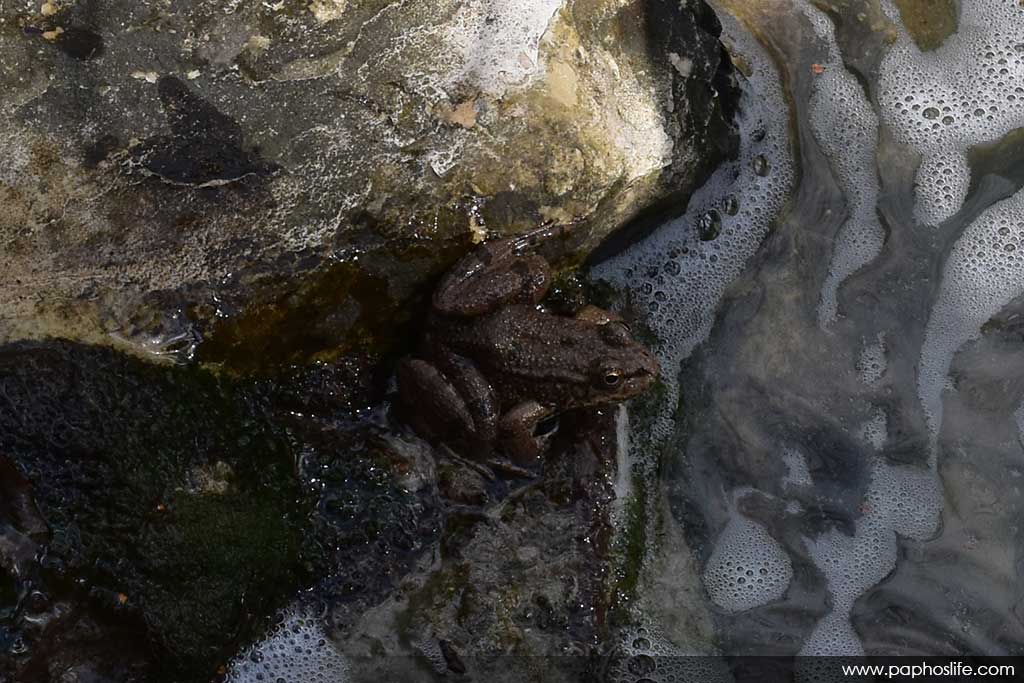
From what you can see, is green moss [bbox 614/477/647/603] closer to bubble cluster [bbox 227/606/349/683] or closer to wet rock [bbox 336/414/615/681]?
wet rock [bbox 336/414/615/681]

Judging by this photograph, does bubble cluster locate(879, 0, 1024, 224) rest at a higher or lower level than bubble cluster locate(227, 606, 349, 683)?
higher

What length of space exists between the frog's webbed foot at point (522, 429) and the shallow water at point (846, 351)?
1.60ft

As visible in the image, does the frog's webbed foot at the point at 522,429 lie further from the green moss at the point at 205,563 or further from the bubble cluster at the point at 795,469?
the bubble cluster at the point at 795,469

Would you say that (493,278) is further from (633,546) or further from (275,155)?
(633,546)

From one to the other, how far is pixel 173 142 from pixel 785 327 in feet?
8.12

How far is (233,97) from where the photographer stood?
2.78 m

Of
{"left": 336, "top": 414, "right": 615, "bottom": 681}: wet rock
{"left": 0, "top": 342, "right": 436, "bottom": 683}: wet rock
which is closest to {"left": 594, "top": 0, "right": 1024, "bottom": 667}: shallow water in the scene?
{"left": 336, "top": 414, "right": 615, "bottom": 681}: wet rock

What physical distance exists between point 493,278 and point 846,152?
1756 millimetres

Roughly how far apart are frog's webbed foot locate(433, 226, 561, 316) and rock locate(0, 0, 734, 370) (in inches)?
2.9

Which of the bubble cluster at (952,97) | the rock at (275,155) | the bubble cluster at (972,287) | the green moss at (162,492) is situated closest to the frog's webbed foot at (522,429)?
the rock at (275,155)

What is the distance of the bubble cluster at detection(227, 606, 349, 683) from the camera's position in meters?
3.21

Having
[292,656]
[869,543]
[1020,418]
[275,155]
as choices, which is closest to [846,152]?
[1020,418]

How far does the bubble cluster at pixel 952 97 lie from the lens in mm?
3713

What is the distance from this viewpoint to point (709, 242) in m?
3.71
